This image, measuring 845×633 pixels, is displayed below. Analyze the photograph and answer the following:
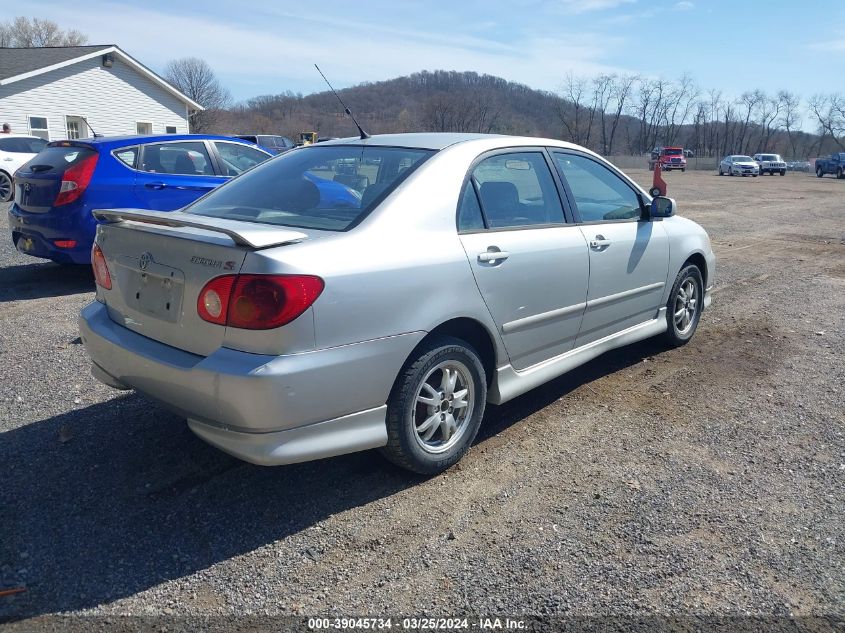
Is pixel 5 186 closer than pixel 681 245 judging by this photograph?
No

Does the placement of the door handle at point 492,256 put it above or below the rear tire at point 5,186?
below

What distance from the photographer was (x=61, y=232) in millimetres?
7066

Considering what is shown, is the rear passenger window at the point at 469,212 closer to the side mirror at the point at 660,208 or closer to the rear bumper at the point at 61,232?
the side mirror at the point at 660,208

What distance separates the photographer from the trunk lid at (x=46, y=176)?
23.4 ft

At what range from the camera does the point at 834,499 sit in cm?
341

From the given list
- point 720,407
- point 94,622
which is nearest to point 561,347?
point 720,407

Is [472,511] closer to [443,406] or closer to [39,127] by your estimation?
[443,406]

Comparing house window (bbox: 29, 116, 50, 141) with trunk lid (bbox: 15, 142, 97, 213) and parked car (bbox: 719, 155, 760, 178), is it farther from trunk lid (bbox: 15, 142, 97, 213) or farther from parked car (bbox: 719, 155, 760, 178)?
parked car (bbox: 719, 155, 760, 178)

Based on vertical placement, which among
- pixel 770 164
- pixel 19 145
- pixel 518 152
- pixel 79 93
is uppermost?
pixel 79 93

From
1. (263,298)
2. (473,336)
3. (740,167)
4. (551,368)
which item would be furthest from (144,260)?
(740,167)

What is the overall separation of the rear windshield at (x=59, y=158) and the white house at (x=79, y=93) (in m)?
21.1

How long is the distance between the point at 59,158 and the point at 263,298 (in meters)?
5.74

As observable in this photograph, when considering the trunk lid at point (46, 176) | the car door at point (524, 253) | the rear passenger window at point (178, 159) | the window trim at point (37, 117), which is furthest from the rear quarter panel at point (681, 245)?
the window trim at point (37, 117)

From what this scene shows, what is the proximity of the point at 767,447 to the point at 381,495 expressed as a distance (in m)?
2.25
